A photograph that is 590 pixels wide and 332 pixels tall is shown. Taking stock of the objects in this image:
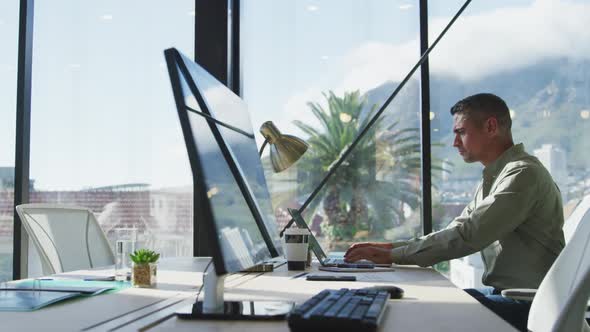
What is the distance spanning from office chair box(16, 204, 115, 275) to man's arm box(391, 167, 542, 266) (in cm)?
128

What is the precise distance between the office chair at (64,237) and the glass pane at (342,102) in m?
1.46

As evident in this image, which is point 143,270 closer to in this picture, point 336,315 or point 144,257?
point 144,257

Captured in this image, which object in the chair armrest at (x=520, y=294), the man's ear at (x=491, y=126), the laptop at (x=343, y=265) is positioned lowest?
the chair armrest at (x=520, y=294)

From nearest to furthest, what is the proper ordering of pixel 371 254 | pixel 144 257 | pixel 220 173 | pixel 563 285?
pixel 220 173 < pixel 563 285 < pixel 144 257 < pixel 371 254

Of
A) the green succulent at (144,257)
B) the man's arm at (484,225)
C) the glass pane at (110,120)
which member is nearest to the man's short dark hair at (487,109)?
the man's arm at (484,225)

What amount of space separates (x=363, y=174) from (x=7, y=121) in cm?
216

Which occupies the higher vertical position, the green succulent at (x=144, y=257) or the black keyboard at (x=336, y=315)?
the green succulent at (x=144, y=257)

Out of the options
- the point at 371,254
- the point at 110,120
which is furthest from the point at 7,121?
the point at 371,254

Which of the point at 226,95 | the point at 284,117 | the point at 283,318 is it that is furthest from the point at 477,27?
the point at 283,318

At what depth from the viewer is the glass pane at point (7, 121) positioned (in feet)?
12.9

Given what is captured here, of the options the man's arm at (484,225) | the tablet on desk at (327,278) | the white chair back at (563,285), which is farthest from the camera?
the man's arm at (484,225)

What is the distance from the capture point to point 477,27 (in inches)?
157

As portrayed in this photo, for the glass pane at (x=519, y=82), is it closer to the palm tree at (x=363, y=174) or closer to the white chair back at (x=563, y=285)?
the palm tree at (x=363, y=174)

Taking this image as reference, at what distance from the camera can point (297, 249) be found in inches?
89.0
